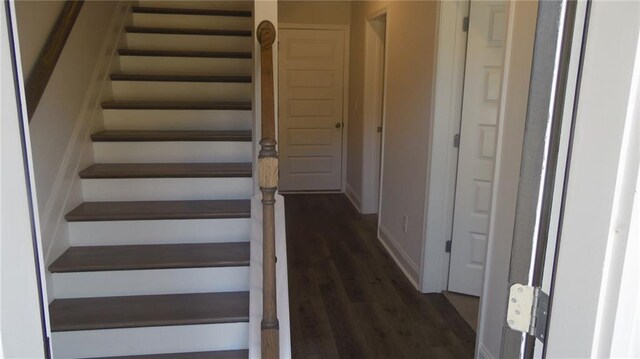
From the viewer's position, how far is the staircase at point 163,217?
2.09m

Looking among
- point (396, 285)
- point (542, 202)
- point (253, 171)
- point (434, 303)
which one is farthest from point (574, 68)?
point (396, 285)

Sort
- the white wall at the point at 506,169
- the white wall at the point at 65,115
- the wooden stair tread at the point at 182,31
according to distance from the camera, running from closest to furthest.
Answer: the white wall at the point at 506,169 → the white wall at the point at 65,115 → the wooden stair tread at the point at 182,31

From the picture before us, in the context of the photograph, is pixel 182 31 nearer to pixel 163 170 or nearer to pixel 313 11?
pixel 163 170

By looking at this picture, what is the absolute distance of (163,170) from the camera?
2.66 m

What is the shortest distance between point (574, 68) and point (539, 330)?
1.30ft

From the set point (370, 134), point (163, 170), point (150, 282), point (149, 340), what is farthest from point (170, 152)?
point (370, 134)

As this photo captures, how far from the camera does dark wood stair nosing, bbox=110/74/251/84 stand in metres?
3.20

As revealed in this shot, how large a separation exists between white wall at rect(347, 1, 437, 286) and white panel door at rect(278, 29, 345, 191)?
106 cm

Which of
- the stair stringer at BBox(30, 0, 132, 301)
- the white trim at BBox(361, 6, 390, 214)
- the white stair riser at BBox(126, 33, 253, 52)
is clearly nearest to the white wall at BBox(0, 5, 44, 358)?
the stair stringer at BBox(30, 0, 132, 301)

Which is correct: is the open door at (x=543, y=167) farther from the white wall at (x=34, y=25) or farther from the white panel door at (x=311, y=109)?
the white panel door at (x=311, y=109)

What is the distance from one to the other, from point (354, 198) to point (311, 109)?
1234mm


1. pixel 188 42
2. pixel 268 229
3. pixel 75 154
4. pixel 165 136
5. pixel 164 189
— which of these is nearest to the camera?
pixel 268 229

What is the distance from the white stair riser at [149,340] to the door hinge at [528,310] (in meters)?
1.56

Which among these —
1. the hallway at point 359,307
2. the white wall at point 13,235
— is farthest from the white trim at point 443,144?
the white wall at point 13,235
